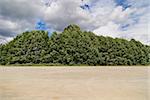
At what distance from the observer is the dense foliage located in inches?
1460

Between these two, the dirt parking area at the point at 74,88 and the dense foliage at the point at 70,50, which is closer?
the dirt parking area at the point at 74,88

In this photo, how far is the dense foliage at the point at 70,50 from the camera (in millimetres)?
37094

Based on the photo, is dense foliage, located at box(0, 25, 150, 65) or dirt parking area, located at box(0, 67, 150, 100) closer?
dirt parking area, located at box(0, 67, 150, 100)

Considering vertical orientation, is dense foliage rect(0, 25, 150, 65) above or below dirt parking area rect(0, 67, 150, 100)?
above

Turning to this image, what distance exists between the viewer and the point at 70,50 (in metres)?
37.4

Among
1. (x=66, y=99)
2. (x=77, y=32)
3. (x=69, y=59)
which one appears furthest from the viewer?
(x=77, y=32)

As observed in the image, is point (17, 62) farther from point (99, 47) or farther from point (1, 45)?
point (99, 47)

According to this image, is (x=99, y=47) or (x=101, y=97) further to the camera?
(x=99, y=47)

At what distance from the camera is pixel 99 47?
131 ft

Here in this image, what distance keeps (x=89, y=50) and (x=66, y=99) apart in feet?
105

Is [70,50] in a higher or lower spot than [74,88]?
higher

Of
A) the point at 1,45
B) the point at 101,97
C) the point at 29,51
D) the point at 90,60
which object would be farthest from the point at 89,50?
the point at 101,97

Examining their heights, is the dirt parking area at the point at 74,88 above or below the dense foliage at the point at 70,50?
below

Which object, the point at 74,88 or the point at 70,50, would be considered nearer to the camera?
the point at 74,88
